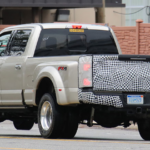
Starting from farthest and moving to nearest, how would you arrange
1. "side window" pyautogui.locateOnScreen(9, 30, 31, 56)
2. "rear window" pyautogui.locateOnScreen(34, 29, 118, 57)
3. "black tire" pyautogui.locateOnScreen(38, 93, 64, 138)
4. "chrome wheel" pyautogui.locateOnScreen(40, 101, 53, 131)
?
1. "side window" pyautogui.locateOnScreen(9, 30, 31, 56)
2. "rear window" pyautogui.locateOnScreen(34, 29, 118, 57)
3. "chrome wheel" pyautogui.locateOnScreen(40, 101, 53, 131)
4. "black tire" pyautogui.locateOnScreen(38, 93, 64, 138)

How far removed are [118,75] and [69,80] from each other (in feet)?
2.64

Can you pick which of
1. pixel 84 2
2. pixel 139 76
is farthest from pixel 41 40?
pixel 84 2

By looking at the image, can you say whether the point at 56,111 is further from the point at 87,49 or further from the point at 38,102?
the point at 87,49

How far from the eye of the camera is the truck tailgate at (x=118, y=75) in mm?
9938

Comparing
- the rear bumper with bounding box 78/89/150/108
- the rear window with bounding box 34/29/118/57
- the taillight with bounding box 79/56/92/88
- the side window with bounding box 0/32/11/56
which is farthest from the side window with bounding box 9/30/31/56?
the rear bumper with bounding box 78/89/150/108

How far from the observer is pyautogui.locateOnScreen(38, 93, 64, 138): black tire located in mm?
A: 10344

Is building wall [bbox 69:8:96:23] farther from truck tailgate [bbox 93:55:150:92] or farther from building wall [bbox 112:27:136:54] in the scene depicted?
truck tailgate [bbox 93:55:150:92]

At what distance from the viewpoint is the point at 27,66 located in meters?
11.2

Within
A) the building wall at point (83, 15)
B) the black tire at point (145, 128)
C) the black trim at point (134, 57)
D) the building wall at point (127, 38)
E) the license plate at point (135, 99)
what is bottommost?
the building wall at point (83, 15)

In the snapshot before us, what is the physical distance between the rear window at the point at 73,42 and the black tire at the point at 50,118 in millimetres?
1129

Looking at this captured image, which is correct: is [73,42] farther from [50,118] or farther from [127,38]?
[127,38]

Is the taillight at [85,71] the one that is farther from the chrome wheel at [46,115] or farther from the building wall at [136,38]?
the building wall at [136,38]

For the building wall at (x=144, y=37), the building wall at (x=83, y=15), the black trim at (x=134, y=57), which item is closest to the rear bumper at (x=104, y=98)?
the black trim at (x=134, y=57)

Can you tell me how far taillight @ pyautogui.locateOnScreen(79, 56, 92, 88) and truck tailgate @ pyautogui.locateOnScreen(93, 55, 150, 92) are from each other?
80 mm
